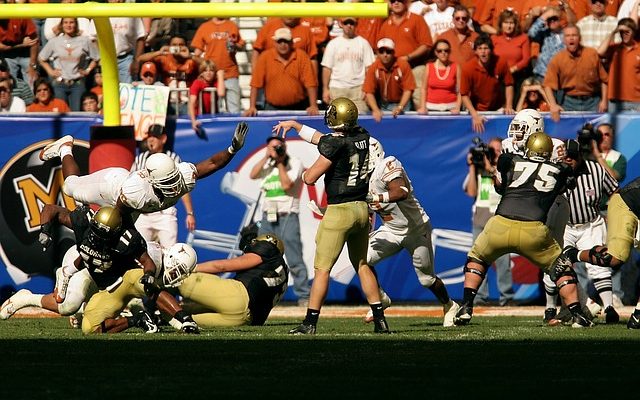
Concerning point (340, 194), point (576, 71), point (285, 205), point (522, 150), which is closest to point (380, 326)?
point (340, 194)

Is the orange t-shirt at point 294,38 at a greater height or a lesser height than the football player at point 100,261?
greater

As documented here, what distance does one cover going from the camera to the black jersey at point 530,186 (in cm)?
1066

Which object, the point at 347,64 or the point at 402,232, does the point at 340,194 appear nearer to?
the point at 402,232

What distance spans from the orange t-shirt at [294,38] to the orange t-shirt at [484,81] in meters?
1.93

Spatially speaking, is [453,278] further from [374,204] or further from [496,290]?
[374,204]

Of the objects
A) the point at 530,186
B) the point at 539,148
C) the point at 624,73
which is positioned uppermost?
the point at 624,73

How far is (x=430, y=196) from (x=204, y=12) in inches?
144

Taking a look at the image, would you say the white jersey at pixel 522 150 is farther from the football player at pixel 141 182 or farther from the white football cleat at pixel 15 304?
the white football cleat at pixel 15 304

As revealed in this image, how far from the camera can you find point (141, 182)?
396 inches

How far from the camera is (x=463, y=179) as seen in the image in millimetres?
14555

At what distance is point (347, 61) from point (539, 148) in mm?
4633

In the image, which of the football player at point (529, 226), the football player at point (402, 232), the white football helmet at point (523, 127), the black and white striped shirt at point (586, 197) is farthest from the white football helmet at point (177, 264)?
the black and white striped shirt at point (586, 197)

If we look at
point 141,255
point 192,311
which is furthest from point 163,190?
point 192,311
